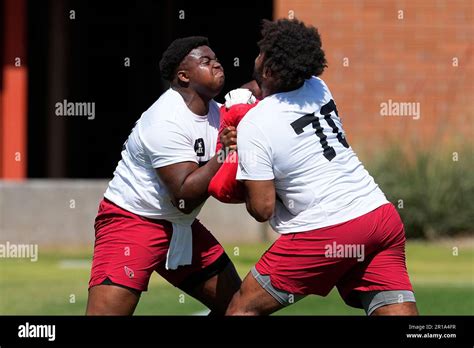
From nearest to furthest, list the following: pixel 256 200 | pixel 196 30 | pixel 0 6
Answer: pixel 256 200, pixel 0 6, pixel 196 30

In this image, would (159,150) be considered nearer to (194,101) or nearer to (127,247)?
(194,101)

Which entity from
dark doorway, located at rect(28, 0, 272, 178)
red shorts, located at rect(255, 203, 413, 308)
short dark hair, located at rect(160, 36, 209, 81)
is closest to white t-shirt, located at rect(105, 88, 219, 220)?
short dark hair, located at rect(160, 36, 209, 81)

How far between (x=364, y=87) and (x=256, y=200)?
11115mm

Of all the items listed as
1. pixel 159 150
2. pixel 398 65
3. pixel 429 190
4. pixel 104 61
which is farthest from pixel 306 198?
pixel 104 61

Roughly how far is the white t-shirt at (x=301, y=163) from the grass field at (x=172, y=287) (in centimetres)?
424

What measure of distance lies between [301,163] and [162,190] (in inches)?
43.2

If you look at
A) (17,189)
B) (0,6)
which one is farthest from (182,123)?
(0,6)

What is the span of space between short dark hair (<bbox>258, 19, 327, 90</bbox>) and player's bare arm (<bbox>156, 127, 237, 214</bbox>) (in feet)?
1.45

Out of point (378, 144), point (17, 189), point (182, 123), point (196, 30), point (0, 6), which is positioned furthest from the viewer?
point (196, 30)

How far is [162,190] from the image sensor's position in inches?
277

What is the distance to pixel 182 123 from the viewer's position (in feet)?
22.7

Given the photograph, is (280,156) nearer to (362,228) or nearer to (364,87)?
(362,228)

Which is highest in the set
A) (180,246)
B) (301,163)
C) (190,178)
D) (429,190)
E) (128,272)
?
(301,163)

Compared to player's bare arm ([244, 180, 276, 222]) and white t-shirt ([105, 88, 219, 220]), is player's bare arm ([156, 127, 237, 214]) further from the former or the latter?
player's bare arm ([244, 180, 276, 222])
